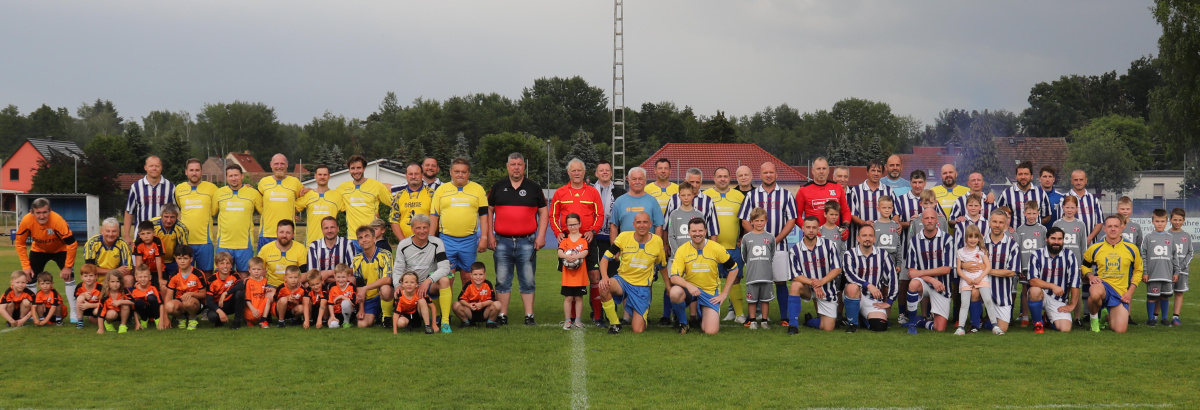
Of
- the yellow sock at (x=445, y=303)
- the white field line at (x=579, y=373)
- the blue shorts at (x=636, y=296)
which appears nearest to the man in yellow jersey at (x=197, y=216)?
the yellow sock at (x=445, y=303)

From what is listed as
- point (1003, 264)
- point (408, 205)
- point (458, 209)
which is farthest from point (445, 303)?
point (1003, 264)

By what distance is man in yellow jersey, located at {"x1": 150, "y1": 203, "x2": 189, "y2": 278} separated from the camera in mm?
8250

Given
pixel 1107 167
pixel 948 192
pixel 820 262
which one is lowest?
pixel 820 262

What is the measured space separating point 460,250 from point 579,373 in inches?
108

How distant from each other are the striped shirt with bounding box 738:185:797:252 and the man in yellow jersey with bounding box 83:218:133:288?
5929 millimetres

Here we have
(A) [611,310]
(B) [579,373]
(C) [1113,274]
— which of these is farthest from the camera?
(C) [1113,274]

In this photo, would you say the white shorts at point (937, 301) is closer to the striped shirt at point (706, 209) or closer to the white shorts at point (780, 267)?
the white shorts at point (780, 267)

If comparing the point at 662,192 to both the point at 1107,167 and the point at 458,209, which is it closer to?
the point at 458,209

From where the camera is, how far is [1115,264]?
8.03m

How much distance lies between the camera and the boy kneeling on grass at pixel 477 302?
792 cm

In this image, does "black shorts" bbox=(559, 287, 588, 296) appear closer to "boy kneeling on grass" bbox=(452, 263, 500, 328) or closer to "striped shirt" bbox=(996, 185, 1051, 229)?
"boy kneeling on grass" bbox=(452, 263, 500, 328)

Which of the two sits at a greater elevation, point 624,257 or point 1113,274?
point 624,257

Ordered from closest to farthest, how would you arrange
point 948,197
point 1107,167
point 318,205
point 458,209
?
point 458,209, point 318,205, point 948,197, point 1107,167

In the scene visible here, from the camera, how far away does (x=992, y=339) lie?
730 centimetres
